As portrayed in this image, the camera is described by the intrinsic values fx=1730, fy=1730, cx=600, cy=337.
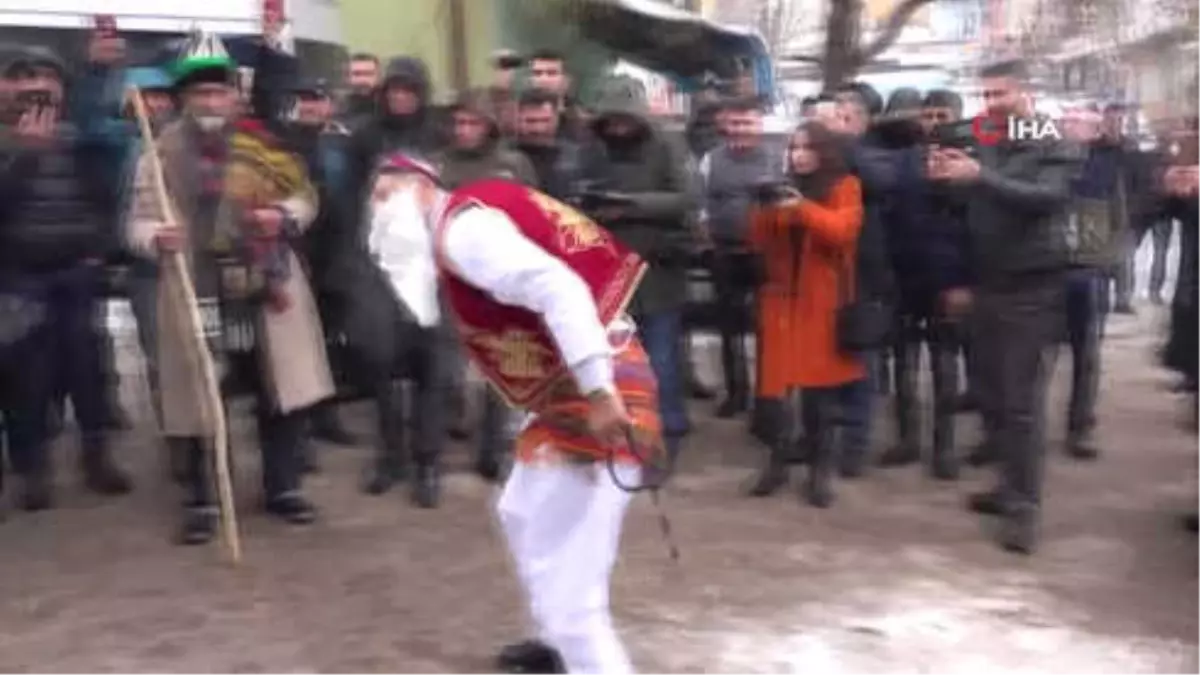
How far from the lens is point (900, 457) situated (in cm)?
811

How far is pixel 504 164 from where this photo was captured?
23.3 ft

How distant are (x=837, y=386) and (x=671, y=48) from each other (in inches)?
332

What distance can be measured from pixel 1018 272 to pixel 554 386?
2568 millimetres

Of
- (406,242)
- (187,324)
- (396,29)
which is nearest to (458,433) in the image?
(187,324)

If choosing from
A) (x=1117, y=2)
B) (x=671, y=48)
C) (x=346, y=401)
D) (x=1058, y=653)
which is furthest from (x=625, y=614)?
(x=1117, y=2)

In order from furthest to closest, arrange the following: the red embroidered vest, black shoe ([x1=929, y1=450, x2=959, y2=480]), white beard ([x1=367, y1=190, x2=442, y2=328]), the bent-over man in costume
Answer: black shoe ([x1=929, y1=450, x2=959, y2=480])
white beard ([x1=367, y1=190, x2=442, y2=328])
the red embroidered vest
the bent-over man in costume

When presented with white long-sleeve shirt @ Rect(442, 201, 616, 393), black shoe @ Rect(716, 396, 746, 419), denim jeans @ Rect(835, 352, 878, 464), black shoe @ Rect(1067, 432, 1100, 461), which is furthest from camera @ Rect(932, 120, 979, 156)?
white long-sleeve shirt @ Rect(442, 201, 616, 393)

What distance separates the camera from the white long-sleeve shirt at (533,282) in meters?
4.17

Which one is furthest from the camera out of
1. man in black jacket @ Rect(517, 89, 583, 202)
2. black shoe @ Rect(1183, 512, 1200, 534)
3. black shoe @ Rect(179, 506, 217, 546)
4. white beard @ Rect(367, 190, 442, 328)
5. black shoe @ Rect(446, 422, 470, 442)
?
black shoe @ Rect(446, 422, 470, 442)

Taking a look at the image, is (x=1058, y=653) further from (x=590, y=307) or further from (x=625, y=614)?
(x=590, y=307)

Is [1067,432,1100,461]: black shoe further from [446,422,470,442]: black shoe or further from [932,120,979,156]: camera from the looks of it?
[446,422,470,442]: black shoe

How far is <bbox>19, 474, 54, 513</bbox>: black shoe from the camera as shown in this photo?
24.1ft

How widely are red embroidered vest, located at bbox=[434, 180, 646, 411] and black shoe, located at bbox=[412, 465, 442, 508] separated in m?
2.74

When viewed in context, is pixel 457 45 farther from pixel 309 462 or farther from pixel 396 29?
pixel 396 29
